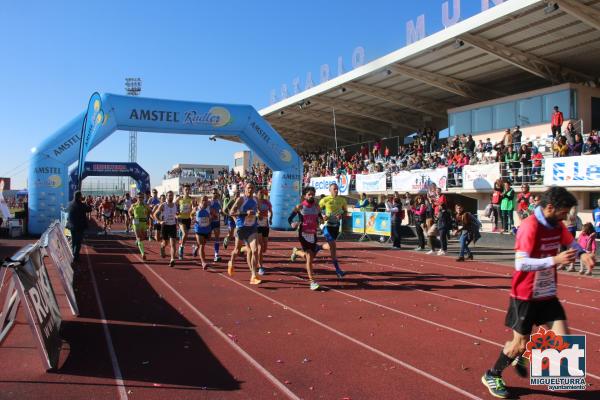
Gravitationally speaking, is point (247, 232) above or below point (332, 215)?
below

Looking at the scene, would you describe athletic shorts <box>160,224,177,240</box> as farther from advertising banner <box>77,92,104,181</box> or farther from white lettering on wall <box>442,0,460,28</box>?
white lettering on wall <box>442,0,460,28</box>

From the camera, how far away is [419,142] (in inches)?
1145

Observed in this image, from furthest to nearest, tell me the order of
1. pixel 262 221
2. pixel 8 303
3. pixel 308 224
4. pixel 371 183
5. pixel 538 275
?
1. pixel 371 183
2. pixel 262 221
3. pixel 308 224
4. pixel 8 303
5. pixel 538 275

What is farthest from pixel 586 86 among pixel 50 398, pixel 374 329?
pixel 50 398

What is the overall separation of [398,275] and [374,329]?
15.1 feet

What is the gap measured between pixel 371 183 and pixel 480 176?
654 centimetres

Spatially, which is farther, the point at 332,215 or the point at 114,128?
the point at 114,128

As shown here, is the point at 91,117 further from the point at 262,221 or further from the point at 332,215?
the point at 332,215

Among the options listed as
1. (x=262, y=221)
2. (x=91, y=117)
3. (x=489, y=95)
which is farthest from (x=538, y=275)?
(x=489, y=95)

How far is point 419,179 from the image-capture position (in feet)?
72.6

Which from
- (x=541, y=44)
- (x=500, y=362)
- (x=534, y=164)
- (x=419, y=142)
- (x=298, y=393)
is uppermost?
(x=541, y=44)

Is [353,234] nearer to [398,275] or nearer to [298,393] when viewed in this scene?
[398,275]

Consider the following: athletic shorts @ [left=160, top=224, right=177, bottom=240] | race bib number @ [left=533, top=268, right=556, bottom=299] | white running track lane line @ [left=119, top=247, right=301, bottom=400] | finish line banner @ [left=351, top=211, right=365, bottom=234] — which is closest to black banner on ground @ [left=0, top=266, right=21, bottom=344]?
white running track lane line @ [left=119, top=247, right=301, bottom=400]

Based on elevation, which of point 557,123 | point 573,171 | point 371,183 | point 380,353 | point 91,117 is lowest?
point 380,353
